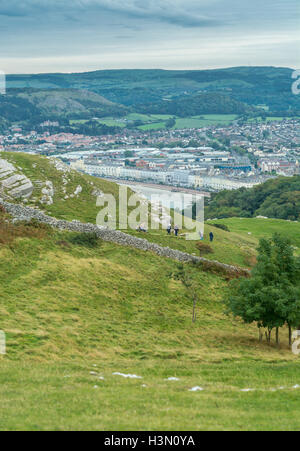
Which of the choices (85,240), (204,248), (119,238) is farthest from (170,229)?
(85,240)

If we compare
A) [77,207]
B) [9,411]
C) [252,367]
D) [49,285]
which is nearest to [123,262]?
[49,285]

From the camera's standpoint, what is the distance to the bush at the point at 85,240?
41.4m

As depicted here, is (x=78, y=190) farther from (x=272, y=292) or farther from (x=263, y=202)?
(x=263, y=202)

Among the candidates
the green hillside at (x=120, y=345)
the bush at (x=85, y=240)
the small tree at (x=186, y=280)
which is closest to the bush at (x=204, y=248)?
the green hillside at (x=120, y=345)

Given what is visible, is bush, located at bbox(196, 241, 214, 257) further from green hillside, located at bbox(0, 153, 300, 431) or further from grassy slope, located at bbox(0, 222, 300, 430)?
grassy slope, located at bbox(0, 222, 300, 430)

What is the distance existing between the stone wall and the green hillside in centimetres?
93

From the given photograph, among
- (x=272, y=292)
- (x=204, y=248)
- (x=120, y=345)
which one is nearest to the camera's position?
(x=120, y=345)

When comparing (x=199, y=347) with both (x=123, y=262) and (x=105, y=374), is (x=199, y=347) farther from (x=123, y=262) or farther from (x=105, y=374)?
(x=123, y=262)

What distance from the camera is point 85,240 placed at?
4200 cm

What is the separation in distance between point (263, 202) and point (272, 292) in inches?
5040

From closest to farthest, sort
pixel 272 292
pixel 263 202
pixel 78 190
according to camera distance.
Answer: pixel 272 292
pixel 78 190
pixel 263 202

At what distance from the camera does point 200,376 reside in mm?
22016

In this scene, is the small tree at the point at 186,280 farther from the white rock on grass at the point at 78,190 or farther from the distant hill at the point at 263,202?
the distant hill at the point at 263,202
